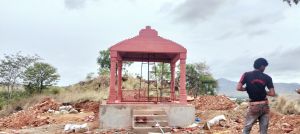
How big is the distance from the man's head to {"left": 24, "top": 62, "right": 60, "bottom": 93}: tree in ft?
123

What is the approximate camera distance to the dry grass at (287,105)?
21.8m

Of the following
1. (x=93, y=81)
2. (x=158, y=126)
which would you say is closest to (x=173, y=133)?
(x=158, y=126)

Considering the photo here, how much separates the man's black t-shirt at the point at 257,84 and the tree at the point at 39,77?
37504 mm

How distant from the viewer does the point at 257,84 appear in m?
8.88

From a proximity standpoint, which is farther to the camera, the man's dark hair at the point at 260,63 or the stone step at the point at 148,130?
the stone step at the point at 148,130

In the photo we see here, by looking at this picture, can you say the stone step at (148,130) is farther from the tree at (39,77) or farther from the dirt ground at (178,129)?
the tree at (39,77)

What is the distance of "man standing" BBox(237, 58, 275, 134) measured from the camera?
29.2ft

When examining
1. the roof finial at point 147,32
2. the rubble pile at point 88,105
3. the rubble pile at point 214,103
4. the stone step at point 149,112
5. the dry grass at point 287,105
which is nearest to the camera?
the stone step at point 149,112

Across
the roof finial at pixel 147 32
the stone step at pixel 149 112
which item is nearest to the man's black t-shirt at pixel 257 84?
the stone step at pixel 149 112

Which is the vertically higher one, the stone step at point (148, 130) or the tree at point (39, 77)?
the tree at point (39, 77)

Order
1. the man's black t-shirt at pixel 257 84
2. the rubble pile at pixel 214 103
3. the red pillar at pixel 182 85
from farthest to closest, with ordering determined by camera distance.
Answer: the rubble pile at pixel 214 103 < the red pillar at pixel 182 85 < the man's black t-shirt at pixel 257 84

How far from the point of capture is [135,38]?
652 inches

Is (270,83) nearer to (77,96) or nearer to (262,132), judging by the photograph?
(262,132)

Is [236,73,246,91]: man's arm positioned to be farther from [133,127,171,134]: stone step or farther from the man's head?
[133,127,171,134]: stone step
